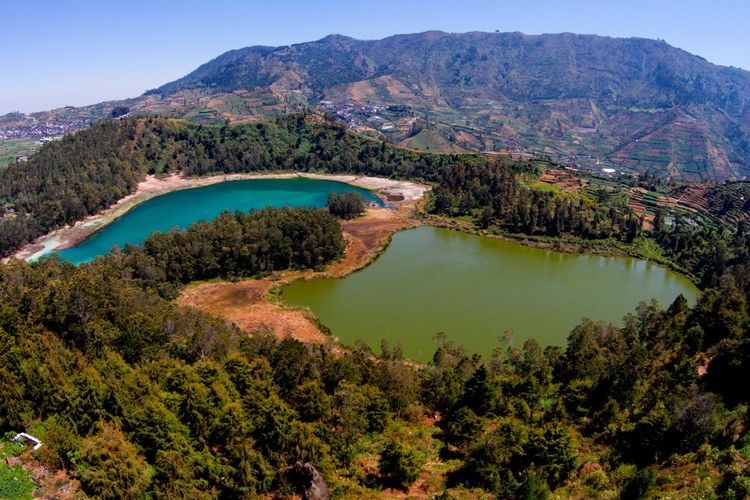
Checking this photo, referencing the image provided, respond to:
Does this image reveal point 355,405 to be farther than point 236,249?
No

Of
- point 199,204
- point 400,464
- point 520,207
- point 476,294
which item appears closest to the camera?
point 400,464

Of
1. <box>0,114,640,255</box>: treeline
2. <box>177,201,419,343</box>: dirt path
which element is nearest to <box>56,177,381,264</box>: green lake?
<box>0,114,640,255</box>: treeline

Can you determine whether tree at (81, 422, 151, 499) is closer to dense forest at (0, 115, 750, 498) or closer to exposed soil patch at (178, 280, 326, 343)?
dense forest at (0, 115, 750, 498)

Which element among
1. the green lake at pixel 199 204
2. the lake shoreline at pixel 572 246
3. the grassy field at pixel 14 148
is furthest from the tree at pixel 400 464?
the grassy field at pixel 14 148

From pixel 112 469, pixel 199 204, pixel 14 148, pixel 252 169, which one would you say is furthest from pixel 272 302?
pixel 14 148

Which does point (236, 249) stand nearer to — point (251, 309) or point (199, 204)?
point (251, 309)

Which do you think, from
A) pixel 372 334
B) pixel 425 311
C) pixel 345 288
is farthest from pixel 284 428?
pixel 345 288

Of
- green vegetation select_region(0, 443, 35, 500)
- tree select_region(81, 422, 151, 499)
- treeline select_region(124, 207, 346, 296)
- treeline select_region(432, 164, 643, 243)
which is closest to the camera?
green vegetation select_region(0, 443, 35, 500)
